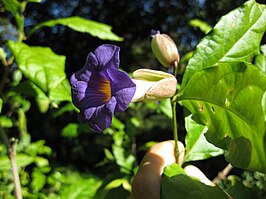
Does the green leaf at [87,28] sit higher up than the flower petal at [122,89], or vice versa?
the flower petal at [122,89]

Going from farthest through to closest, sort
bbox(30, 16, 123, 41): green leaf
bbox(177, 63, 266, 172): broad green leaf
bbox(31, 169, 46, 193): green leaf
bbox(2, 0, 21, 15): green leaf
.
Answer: bbox(31, 169, 46, 193): green leaf → bbox(30, 16, 123, 41): green leaf → bbox(2, 0, 21, 15): green leaf → bbox(177, 63, 266, 172): broad green leaf

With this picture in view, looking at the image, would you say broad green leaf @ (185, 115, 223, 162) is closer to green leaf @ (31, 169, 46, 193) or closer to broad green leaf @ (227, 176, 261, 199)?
broad green leaf @ (227, 176, 261, 199)

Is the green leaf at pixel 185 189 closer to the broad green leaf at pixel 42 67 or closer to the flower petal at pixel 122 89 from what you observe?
the flower petal at pixel 122 89

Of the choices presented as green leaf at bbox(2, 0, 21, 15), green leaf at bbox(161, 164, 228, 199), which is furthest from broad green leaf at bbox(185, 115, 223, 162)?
green leaf at bbox(2, 0, 21, 15)

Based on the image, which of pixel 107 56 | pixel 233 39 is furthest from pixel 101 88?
pixel 233 39

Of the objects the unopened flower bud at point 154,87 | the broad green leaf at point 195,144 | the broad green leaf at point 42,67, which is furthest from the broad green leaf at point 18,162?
the unopened flower bud at point 154,87

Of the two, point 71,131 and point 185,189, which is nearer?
point 185,189

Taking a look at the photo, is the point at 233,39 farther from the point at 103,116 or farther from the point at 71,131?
the point at 71,131
